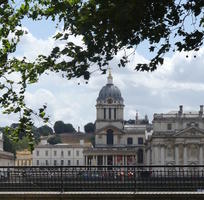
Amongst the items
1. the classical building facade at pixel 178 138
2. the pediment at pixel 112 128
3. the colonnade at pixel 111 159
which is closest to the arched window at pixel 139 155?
the pediment at pixel 112 128

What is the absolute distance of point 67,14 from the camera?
11898mm

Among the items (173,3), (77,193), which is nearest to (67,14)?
(173,3)

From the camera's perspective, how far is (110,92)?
6545 inches

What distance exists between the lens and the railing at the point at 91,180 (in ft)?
52.0

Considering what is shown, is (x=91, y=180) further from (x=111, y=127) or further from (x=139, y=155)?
(x=139, y=155)

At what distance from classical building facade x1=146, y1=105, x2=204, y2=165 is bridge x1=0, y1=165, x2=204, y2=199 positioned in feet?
365

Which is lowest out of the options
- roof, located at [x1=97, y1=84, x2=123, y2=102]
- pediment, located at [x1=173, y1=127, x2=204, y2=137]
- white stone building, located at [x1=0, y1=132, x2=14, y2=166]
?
white stone building, located at [x1=0, y1=132, x2=14, y2=166]

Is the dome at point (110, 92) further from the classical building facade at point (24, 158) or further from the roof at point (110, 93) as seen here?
the classical building facade at point (24, 158)

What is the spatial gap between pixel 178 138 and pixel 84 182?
11232cm

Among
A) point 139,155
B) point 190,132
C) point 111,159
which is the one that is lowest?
point 111,159

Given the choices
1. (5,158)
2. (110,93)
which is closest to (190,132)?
(110,93)

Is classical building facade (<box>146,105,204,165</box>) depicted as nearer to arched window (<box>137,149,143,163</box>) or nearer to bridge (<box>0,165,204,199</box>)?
arched window (<box>137,149,143,163</box>)

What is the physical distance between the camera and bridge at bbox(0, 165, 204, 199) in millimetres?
14969

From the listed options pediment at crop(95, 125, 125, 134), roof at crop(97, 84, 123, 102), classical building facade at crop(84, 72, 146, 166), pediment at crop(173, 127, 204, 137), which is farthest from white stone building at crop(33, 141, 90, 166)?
pediment at crop(173, 127, 204, 137)
